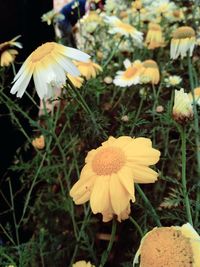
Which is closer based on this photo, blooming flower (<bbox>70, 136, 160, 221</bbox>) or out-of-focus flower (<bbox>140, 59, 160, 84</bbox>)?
blooming flower (<bbox>70, 136, 160, 221</bbox>)

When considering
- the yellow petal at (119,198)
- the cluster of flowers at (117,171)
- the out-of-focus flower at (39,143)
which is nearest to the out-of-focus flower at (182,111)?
the cluster of flowers at (117,171)

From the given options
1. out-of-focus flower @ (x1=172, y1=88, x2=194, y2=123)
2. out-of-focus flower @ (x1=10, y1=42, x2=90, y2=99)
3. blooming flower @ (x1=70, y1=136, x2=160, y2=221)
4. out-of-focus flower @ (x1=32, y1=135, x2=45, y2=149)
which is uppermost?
out-of-focus flower @ (x1=10, y1=42, x2=90, y2=99)

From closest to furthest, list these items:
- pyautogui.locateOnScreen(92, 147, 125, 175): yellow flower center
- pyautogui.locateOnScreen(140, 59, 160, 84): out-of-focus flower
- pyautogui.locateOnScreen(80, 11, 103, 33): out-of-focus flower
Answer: pyautogui.locateOnScreen(92, 147, 125, 175): yellow flower center
pyautogui.locateOnScreen(140, 59, 160, 84): out-of-focus flower
pyautogui.locateOnScreen(80, 11, 103, 33): out-of-focus flower

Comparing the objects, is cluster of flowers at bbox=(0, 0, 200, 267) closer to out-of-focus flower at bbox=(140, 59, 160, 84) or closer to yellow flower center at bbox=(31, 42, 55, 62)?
yellow flower center at bbox=(31, 42, 55, 62)

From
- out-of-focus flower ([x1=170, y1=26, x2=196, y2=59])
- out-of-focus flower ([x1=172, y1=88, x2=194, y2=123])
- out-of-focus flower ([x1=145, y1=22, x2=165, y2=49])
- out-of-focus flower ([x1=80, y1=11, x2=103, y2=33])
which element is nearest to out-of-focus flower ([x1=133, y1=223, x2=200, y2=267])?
out-of-focus flower ([x1=172, y1=88, x2=194, y2=123])

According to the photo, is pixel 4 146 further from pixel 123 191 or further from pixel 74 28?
pixel 123 191

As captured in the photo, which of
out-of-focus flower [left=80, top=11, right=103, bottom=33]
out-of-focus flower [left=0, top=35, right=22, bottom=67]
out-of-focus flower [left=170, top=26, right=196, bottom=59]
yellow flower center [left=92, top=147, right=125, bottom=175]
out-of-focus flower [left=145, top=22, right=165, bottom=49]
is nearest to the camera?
yellow flower center [left=92, top=147, right=125, bottom=175]
